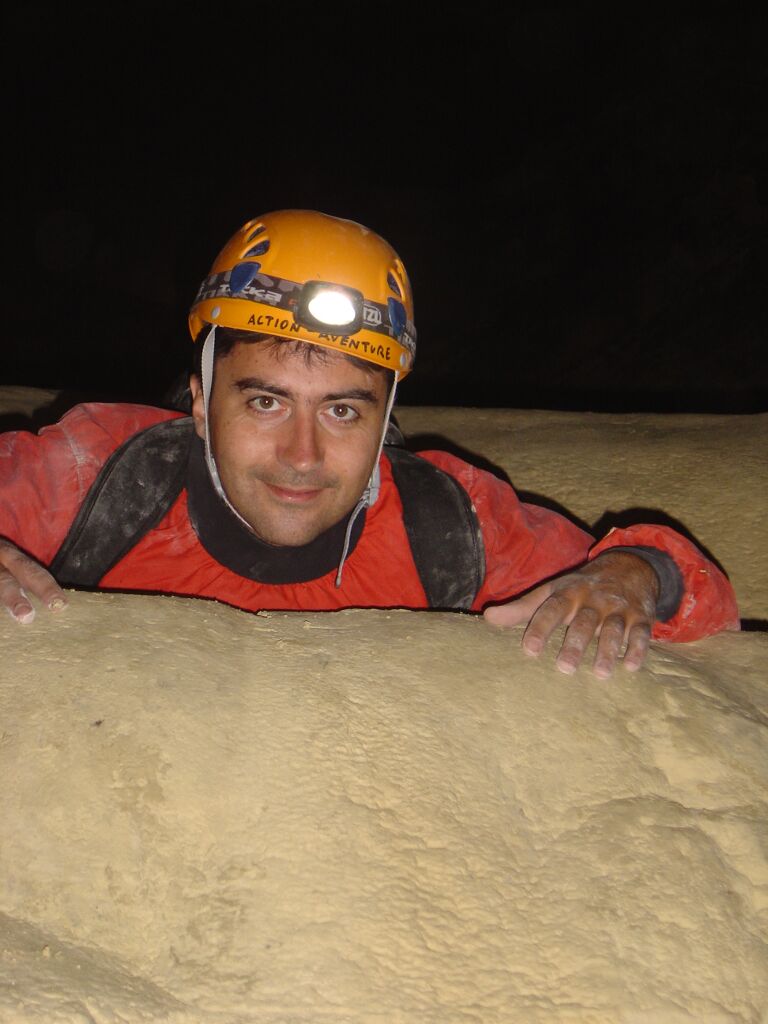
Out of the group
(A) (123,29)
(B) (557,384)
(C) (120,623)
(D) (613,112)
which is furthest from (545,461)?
(A) (123,29)

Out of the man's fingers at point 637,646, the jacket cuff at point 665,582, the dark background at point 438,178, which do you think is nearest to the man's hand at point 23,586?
the man's fingers at point 637,646

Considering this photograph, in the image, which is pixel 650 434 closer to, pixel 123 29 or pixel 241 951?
pixel 241 951

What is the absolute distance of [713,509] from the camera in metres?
2.94

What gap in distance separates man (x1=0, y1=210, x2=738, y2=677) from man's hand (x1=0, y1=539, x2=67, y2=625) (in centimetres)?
30

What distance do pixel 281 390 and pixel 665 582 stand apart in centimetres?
87

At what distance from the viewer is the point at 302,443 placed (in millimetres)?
1874

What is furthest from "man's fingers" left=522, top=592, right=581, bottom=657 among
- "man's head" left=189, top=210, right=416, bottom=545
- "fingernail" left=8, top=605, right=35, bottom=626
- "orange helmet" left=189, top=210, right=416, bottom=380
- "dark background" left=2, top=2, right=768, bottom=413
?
"dark background" left=2, top=2, right=768, bottom=413

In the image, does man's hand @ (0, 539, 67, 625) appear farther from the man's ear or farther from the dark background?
the dark background

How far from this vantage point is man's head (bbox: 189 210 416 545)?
6.27 feet

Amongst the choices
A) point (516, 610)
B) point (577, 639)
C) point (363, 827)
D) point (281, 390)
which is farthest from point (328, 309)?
point (363, 827)

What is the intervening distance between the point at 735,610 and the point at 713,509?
109cm

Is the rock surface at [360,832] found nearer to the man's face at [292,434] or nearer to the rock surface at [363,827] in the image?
the rock surface at [363,827]

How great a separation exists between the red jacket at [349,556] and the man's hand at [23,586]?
1.15ft

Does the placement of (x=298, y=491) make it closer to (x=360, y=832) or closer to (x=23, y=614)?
(x=23, y=614)
